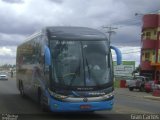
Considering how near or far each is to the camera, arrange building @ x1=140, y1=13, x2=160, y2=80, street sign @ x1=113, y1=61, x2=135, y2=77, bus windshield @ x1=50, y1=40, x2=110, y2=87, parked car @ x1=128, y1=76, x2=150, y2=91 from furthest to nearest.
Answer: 1. street sign @ x1=113, y1=61, x2=135, y2=77
2. building @ x1=140, y1=13, x2=160, y2=80
3. parked car @ x1=128, y1=76, x2=150, y2=91
4. bus windshield @ x1=50, y1=40, x2=110, y2=87

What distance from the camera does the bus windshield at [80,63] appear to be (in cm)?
1605

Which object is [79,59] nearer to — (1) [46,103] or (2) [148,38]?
(1) [46,103]

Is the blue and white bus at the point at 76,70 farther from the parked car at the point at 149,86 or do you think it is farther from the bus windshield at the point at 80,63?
the parked car at the point at 149,86

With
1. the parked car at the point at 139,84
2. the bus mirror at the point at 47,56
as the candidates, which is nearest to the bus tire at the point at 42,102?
the bus mirror at the point at 47,56

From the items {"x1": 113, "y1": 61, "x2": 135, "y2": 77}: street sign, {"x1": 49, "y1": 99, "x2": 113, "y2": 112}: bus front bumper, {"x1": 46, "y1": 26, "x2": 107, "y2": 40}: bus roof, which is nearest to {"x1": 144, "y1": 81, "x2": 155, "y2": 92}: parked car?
{"x1": 113, "y1": 61, "x2": 135, "y2": 77}: street sign

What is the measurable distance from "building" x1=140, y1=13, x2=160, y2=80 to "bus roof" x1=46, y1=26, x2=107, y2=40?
43402 millimetres

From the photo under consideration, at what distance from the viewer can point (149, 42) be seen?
64125 millimetres

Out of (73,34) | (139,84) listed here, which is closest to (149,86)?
(139,84)

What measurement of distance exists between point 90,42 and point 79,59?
80cm

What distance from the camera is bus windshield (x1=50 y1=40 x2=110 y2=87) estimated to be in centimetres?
1605

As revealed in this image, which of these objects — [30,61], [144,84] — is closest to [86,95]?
[30,61]

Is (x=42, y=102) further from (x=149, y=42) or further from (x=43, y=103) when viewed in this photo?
(x=149, y=42)

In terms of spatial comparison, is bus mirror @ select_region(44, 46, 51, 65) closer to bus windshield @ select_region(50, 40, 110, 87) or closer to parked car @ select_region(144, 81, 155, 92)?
bus windshield @ select_region(50, 40, 110, 87)

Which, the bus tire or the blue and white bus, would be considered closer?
the blue and white bus
